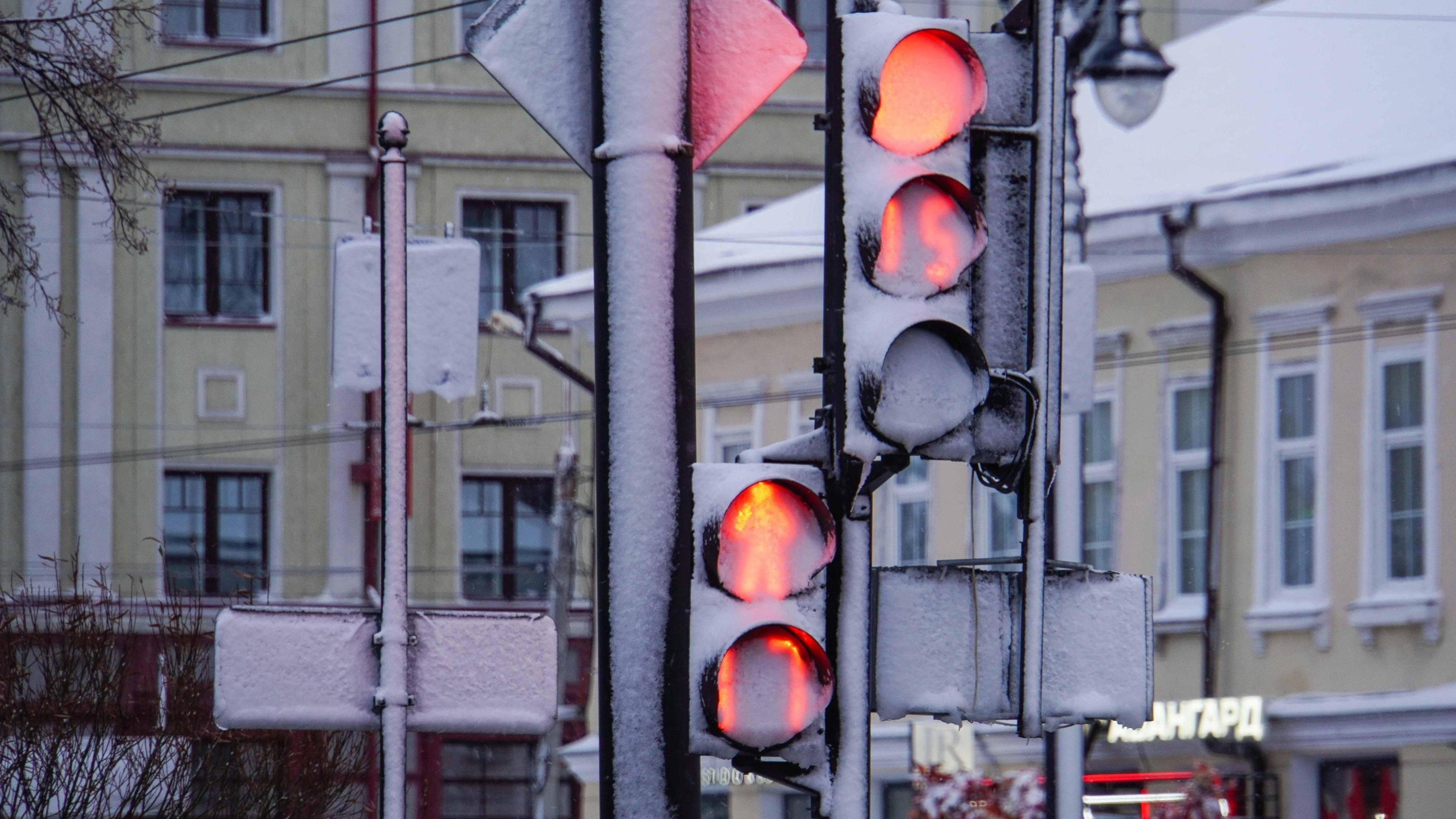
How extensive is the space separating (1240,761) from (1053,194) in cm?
1823

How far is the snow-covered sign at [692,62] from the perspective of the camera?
437 centimetres

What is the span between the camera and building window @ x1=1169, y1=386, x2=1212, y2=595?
2244 centimetres

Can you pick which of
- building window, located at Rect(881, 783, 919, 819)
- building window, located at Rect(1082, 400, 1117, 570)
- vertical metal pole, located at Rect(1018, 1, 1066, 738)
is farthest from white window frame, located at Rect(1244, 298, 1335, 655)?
vertical metal pole, located at Rect(1018, 1, 1066, 738)

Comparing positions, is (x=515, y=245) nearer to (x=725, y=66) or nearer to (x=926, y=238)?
(x=725, y=66)

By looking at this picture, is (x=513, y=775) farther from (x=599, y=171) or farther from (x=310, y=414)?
(x=599, y=171)

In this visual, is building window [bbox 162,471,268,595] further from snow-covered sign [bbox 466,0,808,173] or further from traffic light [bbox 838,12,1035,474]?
traffic light [bbox 838,12,1035,474]

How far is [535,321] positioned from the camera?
28.4m

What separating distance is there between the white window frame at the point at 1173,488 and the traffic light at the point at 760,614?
18.9 meters

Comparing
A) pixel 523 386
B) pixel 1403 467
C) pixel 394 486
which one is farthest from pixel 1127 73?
pixel 523 386

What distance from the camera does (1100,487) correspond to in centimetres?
2344

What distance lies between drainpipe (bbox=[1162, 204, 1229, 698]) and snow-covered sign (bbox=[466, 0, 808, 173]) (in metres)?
17.9

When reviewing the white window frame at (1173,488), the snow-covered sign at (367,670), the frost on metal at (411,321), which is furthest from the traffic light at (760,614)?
the white window frame at (1173,488)

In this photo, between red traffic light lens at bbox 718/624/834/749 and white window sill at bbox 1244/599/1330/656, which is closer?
red traffic light lens at bbox 718/624/834/749

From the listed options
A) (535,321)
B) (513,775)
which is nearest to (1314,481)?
(535,321)
